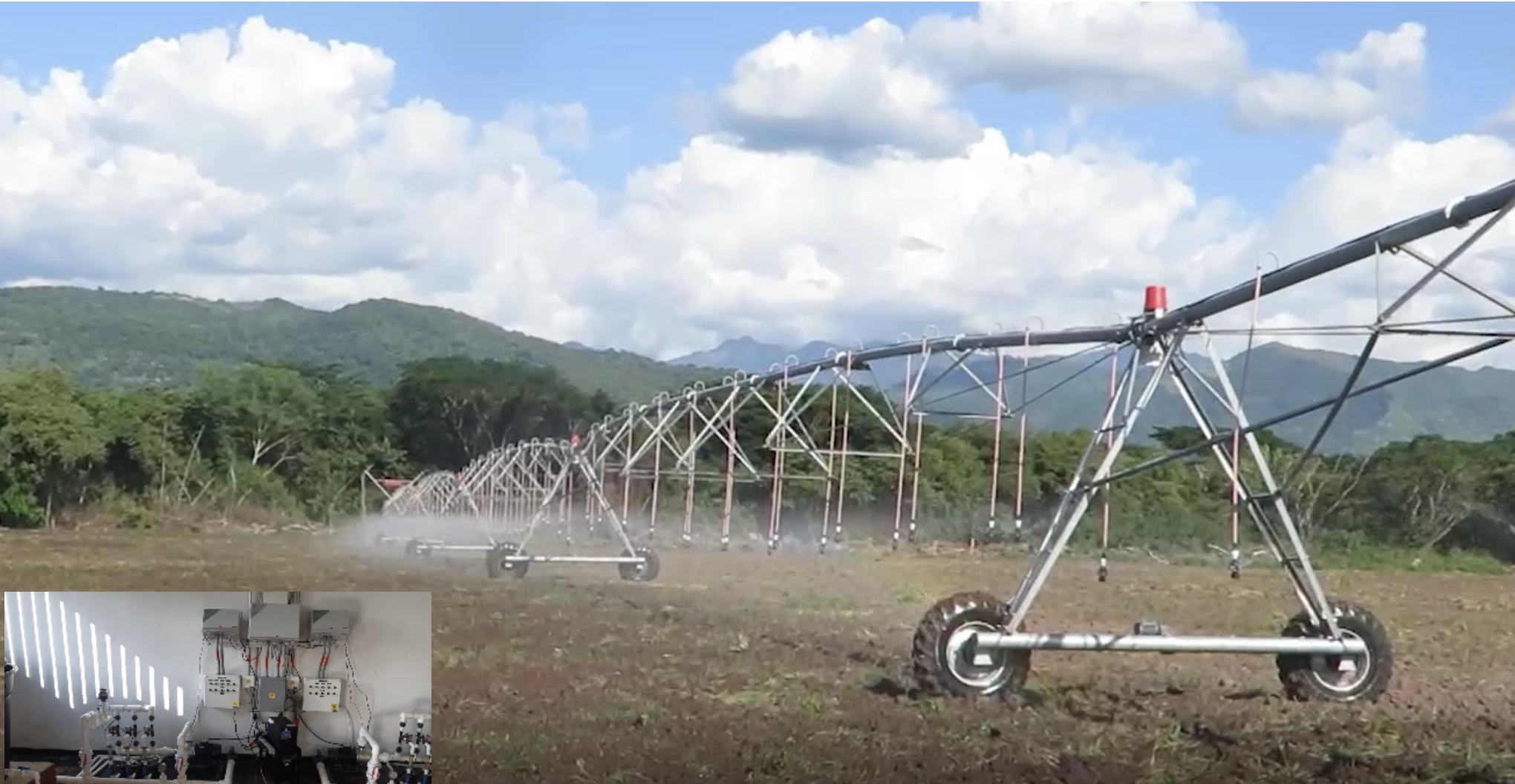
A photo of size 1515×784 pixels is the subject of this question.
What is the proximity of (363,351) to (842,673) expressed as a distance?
2.05 metres

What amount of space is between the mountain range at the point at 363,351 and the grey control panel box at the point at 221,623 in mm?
1244

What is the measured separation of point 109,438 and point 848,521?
8.81 feet

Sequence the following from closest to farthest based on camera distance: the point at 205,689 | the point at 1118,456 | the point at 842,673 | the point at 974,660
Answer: the point at 205,689 < the point at 974,660 < the point at 1118,456 < the point at 842,673

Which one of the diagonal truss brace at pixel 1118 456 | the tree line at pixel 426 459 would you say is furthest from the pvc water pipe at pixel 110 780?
the diagonal truss brace at pixel 1118 456

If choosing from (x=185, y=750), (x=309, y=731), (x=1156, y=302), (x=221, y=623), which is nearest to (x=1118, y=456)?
(x=1156, y=302)

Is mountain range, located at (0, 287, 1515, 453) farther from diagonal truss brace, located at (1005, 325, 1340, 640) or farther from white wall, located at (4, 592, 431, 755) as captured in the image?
white wall, located at (4, 592, 431, 755)

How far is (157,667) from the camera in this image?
541 centimetres

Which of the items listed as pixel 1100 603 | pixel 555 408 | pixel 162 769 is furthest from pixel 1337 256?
pixel 162 769

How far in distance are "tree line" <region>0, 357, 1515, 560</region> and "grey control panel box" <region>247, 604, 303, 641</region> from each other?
0.99 metres

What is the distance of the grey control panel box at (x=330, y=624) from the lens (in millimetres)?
5467

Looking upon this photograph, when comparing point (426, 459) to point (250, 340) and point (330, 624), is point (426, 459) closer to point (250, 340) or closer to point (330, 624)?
point (250, 340)

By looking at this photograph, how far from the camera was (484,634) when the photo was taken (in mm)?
6141

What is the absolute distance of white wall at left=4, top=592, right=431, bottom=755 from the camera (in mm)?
5410

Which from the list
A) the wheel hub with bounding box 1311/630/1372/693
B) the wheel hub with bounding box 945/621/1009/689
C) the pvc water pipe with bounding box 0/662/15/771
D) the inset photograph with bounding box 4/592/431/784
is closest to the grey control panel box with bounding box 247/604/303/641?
the inset photograph with bounding box 4/592/431/784
